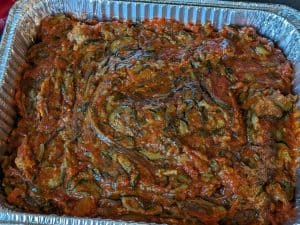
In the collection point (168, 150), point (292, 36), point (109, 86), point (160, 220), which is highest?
point (292, 36)

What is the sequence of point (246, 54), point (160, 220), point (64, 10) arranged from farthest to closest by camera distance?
point (64, 10) < point (246, 54) < point (160, 220)

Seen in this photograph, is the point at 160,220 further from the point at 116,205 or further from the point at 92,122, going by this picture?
the point at 92,122

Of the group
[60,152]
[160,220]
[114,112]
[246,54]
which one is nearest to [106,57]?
[114,112]

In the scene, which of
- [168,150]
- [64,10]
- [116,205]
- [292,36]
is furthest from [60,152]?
[292,36]

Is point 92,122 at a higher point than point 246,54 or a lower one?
lower

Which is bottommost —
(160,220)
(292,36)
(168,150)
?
(160,220)

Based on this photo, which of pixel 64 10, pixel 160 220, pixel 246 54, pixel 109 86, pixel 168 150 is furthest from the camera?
pixel 64 10

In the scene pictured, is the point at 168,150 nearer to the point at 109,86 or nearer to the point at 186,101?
the point at 186,101

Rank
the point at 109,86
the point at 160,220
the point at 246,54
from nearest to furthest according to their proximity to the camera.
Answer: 1. the point at 160,220
2. the point at 109,86
3. the point at 246,54

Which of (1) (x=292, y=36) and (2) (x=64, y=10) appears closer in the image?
(1) (x=292, y=36)
